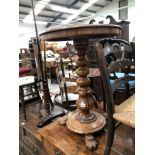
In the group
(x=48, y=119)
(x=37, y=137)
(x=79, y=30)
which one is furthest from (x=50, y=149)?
(x=79, y=30)

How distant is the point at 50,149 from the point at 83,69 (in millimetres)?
666

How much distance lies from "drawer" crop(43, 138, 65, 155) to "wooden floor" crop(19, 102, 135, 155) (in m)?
0.16

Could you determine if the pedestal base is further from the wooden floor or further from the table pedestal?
the wooden floor

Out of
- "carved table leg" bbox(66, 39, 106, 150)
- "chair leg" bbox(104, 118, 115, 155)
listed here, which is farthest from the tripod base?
"chair leg" bbox(104, 118, 115, 155)

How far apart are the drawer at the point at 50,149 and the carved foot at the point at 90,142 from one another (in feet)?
0.62

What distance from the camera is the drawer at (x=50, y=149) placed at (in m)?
1.14

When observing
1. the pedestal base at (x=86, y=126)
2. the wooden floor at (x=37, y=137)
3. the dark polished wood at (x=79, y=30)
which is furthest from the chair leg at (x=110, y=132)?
the dark polished wood at (x=79, y=30)

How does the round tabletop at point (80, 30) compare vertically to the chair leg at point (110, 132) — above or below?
Result: above

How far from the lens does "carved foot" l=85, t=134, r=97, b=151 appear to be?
1.06 meters

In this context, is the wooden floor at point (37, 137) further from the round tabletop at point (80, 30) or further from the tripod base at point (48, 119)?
the round tabletop at point (80, 30)
